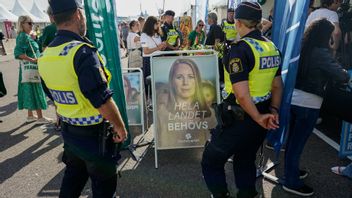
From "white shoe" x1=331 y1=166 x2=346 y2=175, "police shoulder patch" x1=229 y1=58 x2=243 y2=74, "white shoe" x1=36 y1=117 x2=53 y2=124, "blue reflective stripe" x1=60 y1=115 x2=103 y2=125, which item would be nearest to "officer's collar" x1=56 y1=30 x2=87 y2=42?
"blue reflective stripe" x1=60 y1=115 x2=103 y2=125

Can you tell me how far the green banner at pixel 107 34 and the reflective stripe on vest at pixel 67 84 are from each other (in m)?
1.46

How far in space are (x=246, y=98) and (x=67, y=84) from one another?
1.31 m

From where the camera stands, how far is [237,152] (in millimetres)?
2498

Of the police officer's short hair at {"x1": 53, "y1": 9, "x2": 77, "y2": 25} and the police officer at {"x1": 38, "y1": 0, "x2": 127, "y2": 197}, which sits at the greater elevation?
the police officer's short hair at {"x1": 53, "y1": 9, "x2": 77, "y2": 25}

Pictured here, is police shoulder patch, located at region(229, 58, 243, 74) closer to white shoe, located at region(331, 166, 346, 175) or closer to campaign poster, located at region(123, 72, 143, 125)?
white shoe, located at region(331, 166, 346, 175)

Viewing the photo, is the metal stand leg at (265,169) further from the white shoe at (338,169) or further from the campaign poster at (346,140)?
the campaign poster at (346,140)

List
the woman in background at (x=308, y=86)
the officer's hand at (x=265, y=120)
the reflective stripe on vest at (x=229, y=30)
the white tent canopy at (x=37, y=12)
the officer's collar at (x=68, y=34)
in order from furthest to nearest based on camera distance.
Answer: the white tent canopy at (x=37, y=12) → the reflective stripe on vest at (x=229, y=30) → the woman in background at (x=308, y=86) → the officer's hand at (x=265, y=120) → the officer's collar at (x=68, y=34)

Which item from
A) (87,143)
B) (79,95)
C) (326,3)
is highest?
(326,3)

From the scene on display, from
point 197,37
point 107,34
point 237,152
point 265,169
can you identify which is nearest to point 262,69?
point 237,152

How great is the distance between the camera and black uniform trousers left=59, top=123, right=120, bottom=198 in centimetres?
218

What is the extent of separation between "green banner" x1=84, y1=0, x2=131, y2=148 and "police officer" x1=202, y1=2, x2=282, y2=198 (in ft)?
5.57

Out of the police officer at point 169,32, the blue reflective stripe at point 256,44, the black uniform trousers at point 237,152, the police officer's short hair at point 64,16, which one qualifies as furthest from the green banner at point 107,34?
the police officer at point 169,32

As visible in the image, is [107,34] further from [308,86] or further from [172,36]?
[172,36]

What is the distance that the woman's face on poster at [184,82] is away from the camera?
3.92 meters
